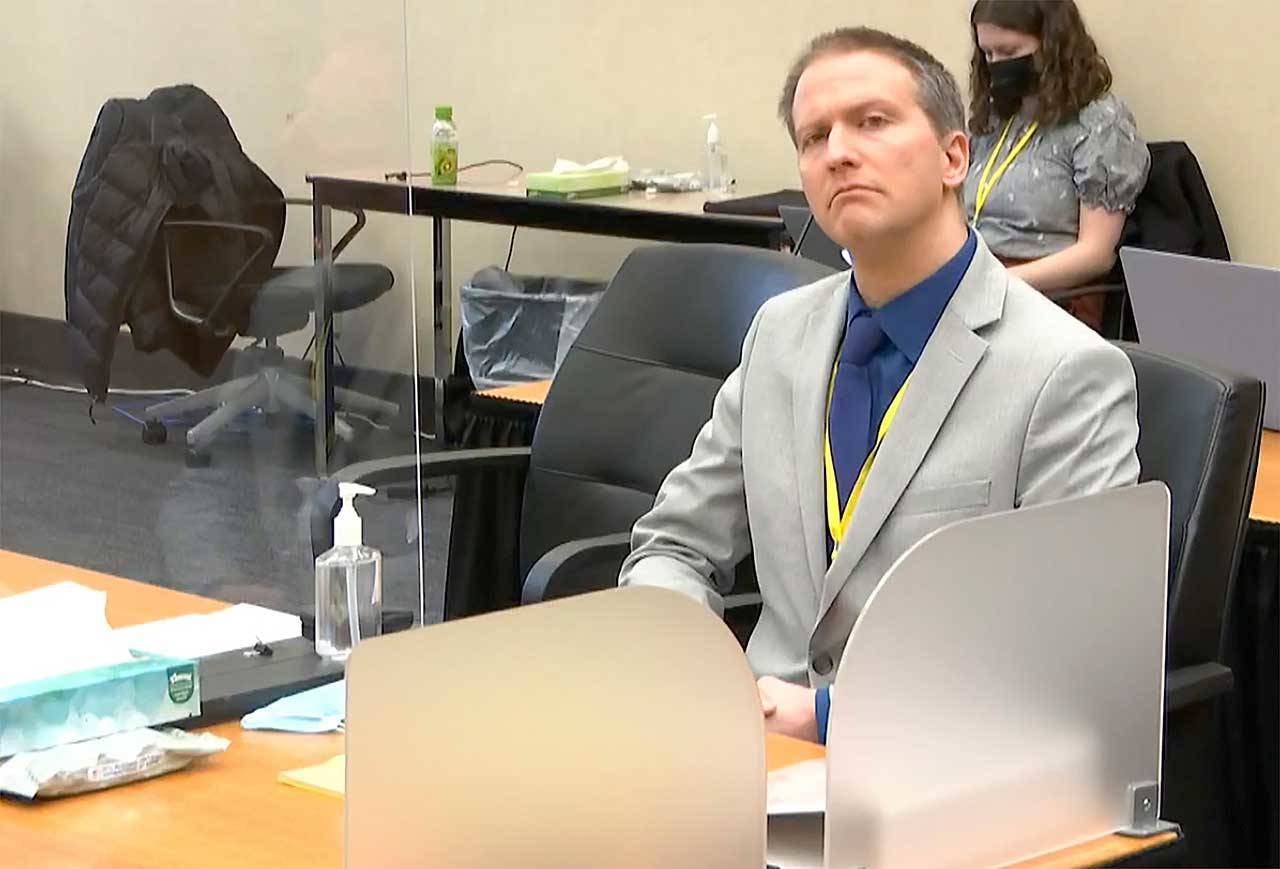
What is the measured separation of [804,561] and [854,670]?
728 mm

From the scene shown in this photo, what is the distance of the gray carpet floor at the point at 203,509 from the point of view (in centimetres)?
206

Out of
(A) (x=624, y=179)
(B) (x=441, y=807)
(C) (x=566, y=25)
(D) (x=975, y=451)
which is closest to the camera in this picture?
(B) (x=441, y=807)

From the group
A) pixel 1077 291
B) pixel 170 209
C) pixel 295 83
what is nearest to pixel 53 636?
pixel 170 209

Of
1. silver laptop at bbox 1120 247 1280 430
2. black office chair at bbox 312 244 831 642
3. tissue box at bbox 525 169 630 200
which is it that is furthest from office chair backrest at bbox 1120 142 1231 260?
black office chair at bbox 312 244 831 642

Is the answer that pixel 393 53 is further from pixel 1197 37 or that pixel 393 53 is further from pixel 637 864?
pixel 1197 37

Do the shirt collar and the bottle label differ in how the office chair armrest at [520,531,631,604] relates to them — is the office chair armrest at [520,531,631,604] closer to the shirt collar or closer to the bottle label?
the shirt collar

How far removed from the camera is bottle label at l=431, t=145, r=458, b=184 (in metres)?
5.76

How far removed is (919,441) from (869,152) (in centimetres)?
29

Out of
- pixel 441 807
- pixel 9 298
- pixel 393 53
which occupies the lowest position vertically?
pixel 441 807

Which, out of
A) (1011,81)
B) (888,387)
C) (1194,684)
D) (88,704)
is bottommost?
(1194,684)

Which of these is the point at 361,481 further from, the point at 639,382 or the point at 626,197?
the point at 626,197

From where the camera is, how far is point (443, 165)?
5809mm

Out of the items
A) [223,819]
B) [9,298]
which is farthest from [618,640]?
[9,298]

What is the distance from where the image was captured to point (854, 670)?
131 cm
